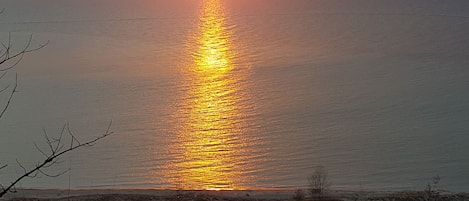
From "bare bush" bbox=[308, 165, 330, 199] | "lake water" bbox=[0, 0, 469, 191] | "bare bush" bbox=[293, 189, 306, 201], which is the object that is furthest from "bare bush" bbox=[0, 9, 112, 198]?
"bare bush" bbox=[308, 165, 330, 199]

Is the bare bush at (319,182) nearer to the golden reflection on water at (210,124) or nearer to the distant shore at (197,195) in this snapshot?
the distant shore at (197,195)

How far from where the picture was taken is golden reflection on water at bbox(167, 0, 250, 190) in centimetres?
534

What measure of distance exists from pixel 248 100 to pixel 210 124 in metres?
0.87

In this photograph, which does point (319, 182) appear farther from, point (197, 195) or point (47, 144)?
point (47, 144)

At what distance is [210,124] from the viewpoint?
6555 millimetres

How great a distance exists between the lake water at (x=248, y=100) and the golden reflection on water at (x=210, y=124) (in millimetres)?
20

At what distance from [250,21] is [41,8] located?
16.8ft

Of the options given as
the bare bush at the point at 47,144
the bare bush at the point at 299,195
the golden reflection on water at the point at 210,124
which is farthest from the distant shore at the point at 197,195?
the golden reflection on water at the point at 210,124

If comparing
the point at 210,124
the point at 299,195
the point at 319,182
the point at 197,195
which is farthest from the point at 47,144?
the point at 299,195

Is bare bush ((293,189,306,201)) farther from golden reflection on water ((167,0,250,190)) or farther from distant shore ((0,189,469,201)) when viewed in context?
golden reflection on water ((167,0,250,190))

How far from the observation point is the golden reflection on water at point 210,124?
5.34 metres

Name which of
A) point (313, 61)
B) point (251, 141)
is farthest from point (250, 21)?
point (251, 141)

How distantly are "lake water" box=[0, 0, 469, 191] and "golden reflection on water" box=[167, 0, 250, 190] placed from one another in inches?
0.8

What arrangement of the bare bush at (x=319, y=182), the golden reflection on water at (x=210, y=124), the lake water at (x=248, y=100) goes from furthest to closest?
1. the lake water at (x=248, y=100)
2. the golden reflection on water at (x=210, y=124)
3. the bare bush at (x=319, y=182)
